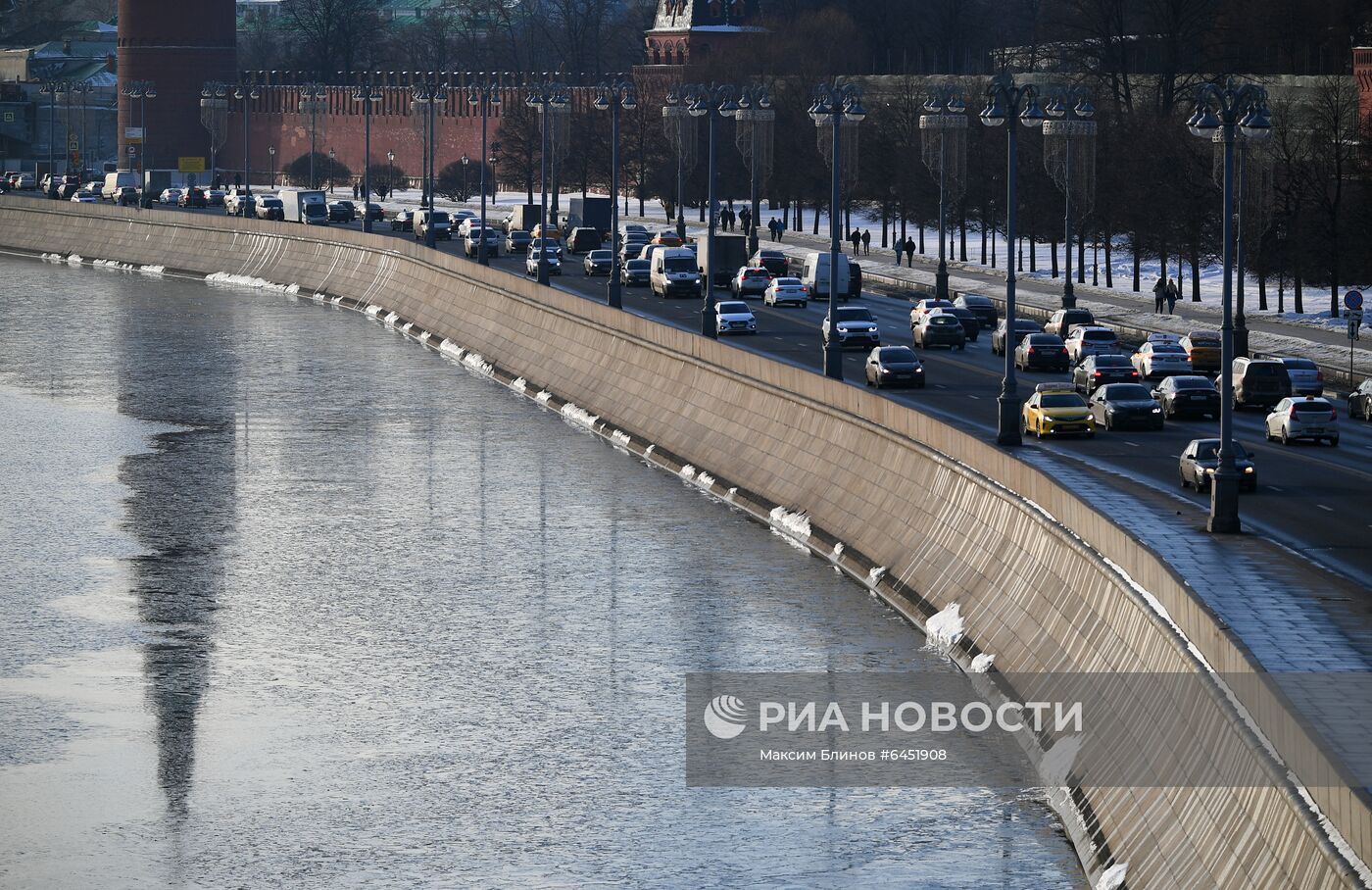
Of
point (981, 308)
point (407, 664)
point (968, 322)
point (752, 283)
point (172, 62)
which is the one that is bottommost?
point (407, 664)

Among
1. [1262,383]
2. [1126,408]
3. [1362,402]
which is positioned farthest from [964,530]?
[1262,383]

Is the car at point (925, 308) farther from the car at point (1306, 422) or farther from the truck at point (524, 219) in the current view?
the truck at point (524, 219)

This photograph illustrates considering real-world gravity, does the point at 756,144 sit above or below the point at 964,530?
above

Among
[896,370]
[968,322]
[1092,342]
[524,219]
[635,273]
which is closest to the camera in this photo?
[896,370]

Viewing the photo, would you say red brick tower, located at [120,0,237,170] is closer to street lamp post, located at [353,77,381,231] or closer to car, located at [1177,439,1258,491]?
street lamp post, located at [353,77,381,231]

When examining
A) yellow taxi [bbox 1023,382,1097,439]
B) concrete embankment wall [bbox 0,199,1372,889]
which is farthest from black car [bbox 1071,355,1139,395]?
concrete embankment wall [bbox 0,199,1372,889]

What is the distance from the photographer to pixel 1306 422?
1991 inches

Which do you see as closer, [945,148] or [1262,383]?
[1262,383]

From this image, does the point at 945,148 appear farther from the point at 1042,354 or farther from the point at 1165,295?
the point at 1042,354

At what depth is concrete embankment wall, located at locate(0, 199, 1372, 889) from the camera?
20.5 metres

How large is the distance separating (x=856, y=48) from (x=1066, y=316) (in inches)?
3690

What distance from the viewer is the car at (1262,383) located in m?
58.4

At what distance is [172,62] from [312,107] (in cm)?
1831

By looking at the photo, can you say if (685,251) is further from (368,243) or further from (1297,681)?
(1297,681)
